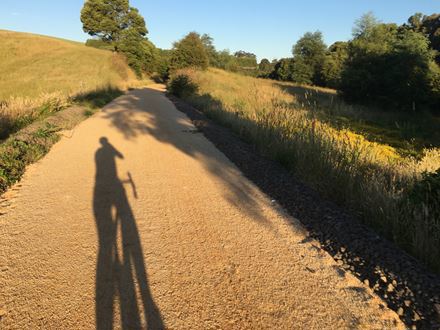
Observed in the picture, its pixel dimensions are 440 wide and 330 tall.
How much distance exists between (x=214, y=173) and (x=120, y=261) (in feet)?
10.6

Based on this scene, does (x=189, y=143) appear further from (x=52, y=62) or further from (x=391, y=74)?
(x=52, y=62)

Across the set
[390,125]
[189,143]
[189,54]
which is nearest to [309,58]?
[189,54]

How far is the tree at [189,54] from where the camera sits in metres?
36.5

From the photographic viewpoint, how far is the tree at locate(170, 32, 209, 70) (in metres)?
36.5

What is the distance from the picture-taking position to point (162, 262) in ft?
10.4

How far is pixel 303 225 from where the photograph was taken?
4.05 m

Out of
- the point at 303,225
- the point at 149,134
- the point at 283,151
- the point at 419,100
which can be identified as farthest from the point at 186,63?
the point at 303,225

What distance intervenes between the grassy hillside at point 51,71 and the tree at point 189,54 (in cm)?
658

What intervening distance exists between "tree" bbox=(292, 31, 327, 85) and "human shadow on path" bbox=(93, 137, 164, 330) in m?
54.6

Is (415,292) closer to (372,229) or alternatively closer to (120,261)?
(372,229)

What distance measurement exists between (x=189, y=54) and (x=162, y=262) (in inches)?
1436

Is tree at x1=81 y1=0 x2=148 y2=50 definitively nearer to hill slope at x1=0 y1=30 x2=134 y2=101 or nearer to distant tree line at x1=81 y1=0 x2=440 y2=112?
distant tree line at x1=81 y1=0 x2=440 y2=112

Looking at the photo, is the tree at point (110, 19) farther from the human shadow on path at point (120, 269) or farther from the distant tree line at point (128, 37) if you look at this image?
the human shadow on path at point (120, 269)

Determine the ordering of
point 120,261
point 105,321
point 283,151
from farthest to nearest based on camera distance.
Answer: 1. point 283,151
2. point 120,261
3. point 105,321
